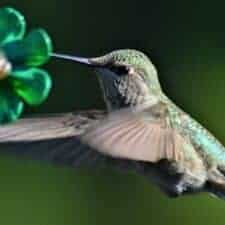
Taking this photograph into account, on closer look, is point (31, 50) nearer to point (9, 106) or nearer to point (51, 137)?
point (9, 106)

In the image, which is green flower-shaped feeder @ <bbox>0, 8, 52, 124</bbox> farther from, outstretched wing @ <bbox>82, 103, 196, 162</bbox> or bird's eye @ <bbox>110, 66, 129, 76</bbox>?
bird's eye @ <bbox>110, 66, 129, 76</bbox>

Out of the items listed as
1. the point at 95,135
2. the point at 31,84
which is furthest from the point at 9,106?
the point at 95,135

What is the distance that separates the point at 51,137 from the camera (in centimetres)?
263

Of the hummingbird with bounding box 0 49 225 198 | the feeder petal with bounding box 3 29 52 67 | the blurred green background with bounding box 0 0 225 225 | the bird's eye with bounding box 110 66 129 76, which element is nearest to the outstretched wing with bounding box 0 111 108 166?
the hummingbird with bounding box 0 49 225 198

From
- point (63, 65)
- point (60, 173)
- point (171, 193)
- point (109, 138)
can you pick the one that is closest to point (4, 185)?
point (60, 173)

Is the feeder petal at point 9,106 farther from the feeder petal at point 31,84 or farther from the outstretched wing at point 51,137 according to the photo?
the outstretched wing at point 51,137

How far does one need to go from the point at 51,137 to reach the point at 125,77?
10.4 inches

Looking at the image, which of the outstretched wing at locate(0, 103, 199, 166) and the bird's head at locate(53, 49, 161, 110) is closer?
the outstretched wing at locate(0, 103, 199, 166)

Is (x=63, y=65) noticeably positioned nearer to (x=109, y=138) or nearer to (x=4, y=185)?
(x=4, y=185)

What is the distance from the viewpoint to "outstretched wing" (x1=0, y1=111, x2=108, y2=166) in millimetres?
2582

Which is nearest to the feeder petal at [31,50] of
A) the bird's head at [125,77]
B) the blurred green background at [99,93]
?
the bird's head at [125,77]

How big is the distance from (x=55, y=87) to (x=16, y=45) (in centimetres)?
150

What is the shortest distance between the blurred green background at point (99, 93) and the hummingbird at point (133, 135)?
0.68m

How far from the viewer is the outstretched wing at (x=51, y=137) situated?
102 inches
